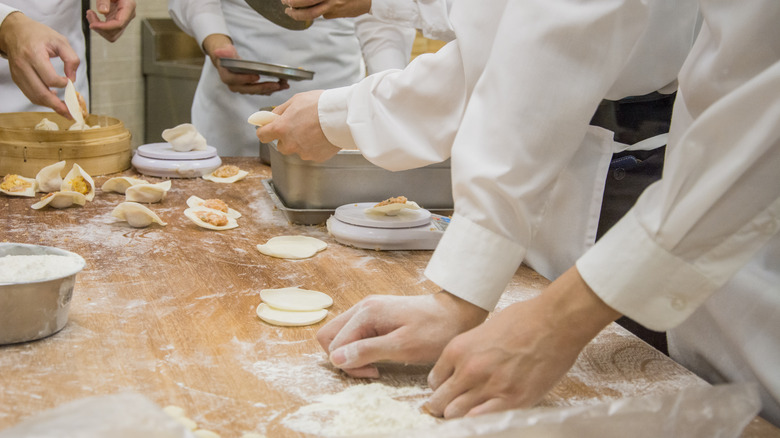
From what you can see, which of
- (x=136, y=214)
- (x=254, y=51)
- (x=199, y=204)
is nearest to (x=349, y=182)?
(x=199, y=204)

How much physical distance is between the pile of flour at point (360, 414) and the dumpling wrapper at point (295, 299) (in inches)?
11.7

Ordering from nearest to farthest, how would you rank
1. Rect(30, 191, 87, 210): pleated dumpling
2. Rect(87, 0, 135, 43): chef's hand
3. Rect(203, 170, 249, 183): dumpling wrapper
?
Rect(30, 191, 87, 210): pleated dumpling
Rect(203, 170, 249, 183): dumpling wrapper
Rect(87, 0, 135, 43): chef's hand

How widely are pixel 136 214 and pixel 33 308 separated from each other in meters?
0.67

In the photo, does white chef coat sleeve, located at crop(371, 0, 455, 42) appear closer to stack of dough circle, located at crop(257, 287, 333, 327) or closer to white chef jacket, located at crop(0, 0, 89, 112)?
stack of dough circle, located at crop(257, 287, 333, 327)

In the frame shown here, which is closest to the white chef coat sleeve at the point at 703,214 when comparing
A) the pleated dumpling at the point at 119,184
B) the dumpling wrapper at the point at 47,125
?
the pleated dumpling at the point at 119,184

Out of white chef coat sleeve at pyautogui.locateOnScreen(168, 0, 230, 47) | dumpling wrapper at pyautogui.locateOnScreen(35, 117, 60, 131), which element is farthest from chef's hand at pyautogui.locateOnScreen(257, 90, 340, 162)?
white chef coat sleeve at pyautogui.locateOnScreen(168, 0, 230, 47)

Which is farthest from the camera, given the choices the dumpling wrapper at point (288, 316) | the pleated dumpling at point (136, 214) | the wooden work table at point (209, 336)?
the pleated dumpling at point (136, 214)

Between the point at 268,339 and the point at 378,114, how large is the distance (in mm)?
503

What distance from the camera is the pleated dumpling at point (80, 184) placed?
2.03 metres

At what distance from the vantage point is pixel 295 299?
1.36 m

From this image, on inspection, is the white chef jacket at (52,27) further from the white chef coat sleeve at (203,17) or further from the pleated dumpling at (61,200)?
the pleated dumpling at (61,200)

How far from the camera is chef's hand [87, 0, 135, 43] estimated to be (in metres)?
2.65

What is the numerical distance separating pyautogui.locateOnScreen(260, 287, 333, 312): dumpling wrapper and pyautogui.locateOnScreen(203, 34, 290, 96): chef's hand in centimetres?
171

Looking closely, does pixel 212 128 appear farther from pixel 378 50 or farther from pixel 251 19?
pixel 378 50
